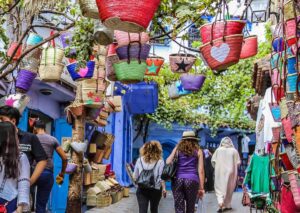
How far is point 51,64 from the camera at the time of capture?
848 centimetres

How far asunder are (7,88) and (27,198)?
635 centimetres

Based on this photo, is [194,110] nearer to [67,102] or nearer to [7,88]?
[67,102]

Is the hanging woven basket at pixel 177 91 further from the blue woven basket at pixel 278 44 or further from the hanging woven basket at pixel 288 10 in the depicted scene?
the hanging woven basket at pixel 288 10

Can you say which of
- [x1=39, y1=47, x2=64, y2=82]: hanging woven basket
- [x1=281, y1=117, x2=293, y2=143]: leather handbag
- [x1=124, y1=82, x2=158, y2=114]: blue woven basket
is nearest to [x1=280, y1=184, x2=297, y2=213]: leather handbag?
[x1=281, y1=117, x2=293, y2=143]: leather handbag

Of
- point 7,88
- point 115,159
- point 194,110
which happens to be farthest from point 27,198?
point 194,110

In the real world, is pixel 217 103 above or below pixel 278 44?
above

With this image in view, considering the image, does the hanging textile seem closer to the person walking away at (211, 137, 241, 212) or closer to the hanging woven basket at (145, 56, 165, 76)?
the hanging woven basket at (145, 56, 165, 76)

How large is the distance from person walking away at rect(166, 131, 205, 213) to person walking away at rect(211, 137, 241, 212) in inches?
210

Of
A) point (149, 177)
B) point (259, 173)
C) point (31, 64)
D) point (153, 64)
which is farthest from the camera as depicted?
point (259, 173)

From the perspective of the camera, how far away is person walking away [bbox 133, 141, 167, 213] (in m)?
9.98

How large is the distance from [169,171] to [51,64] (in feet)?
8.63

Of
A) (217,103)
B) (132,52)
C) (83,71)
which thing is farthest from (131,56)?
(217,103)

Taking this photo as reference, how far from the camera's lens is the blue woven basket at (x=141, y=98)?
71.4ft

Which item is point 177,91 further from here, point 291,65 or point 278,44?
point 291,65
